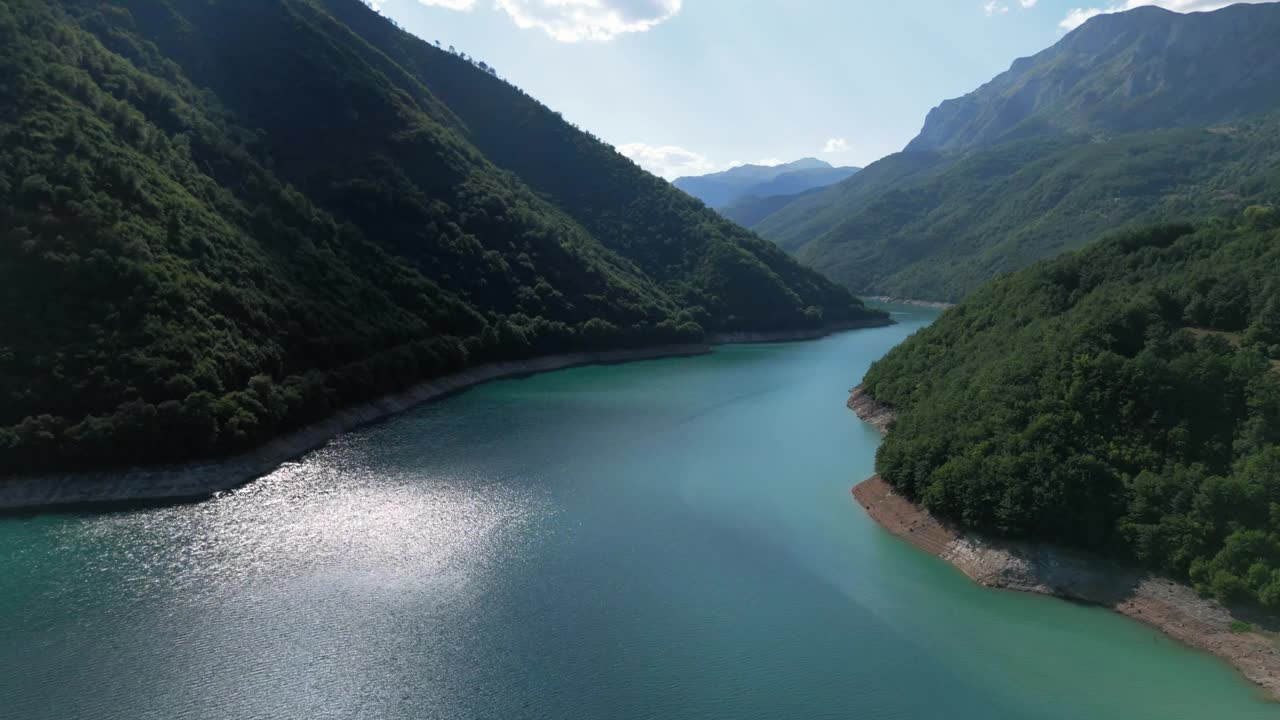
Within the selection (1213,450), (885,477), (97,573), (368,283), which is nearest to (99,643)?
(97,573)

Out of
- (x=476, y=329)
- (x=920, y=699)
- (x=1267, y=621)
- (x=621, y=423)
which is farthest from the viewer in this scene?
(x=476, y=329)

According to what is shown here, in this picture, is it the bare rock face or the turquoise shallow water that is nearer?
the turquoise shallow water

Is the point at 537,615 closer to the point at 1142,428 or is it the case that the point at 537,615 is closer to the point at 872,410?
the point at 1142,428

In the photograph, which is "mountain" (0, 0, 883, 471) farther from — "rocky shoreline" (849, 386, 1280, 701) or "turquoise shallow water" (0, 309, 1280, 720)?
"rocky shoreline" (849, 386, 1280, 701)

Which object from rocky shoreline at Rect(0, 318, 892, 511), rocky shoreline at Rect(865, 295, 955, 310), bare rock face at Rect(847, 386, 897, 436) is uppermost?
rocky shoreline at Rect(865, 295, 955, 310)

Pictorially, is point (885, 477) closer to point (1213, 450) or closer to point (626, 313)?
point (1213, 450)

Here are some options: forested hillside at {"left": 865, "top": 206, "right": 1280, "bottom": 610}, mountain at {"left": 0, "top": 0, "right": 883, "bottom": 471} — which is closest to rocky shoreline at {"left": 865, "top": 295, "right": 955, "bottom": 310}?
mountain at {"left": 0, "top": 0, "right": 883, "bottom": 471}

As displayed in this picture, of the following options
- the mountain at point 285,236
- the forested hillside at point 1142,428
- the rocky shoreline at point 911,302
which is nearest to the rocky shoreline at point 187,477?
the mountain at point 285,236
